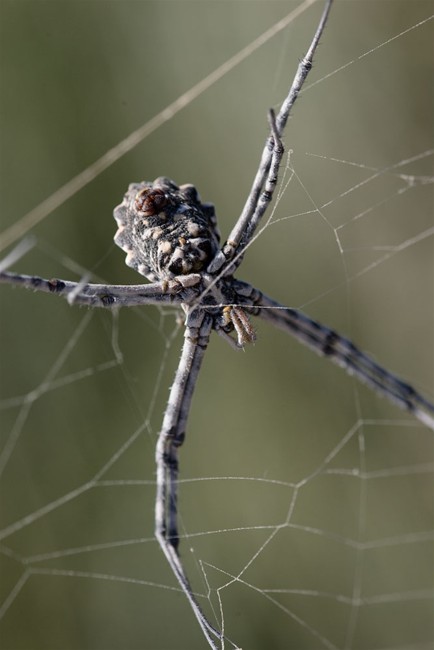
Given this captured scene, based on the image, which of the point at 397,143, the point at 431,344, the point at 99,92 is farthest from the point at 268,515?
the point at 99,92

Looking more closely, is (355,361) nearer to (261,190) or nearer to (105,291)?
(261,190)

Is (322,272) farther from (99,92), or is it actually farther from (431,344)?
(99,92)

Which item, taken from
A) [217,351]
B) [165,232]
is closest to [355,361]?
[165,232]

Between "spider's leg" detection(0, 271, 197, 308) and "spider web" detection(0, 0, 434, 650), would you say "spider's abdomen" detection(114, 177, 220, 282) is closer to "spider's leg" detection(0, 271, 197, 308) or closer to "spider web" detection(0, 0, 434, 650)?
"spider's leg" detection(0, 271, 197, 308)

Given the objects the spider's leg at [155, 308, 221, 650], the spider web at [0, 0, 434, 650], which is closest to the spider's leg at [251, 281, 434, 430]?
the spider's leg at [155, 308, 221, 650]

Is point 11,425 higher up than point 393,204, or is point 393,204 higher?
point 393,204
